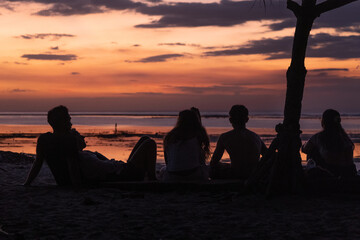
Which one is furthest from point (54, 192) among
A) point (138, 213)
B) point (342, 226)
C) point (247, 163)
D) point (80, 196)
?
point (342, 226)

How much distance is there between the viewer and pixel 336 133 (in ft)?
22.2

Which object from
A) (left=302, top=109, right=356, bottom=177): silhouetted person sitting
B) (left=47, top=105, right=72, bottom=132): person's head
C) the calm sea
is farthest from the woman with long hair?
the calm sea

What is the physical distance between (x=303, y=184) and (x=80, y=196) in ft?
10.4

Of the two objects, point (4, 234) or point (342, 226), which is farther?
point (342, 226)

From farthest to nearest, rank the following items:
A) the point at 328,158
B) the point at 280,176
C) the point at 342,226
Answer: the point at 328,158, the point at 280,176, the point at 342,226

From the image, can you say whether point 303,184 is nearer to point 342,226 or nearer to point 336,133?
point 336,133

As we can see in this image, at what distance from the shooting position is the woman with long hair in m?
6.68

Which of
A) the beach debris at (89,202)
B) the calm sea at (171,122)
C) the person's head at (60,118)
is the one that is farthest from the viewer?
the calm sea at (171,122)

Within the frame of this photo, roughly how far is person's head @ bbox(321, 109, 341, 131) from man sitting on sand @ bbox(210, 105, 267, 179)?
3.21 ft

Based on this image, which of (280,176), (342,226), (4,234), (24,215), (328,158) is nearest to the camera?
(4,234)

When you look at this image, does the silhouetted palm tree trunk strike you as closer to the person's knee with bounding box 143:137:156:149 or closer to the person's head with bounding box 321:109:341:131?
the person's head with bounding box 321:109:341:131

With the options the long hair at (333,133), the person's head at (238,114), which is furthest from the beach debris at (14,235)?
the long hair at (333,133)

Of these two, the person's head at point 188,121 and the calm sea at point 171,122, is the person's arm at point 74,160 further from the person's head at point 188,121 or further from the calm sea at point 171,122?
the calm sea at point 171,122

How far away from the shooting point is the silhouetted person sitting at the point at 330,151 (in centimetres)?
669
